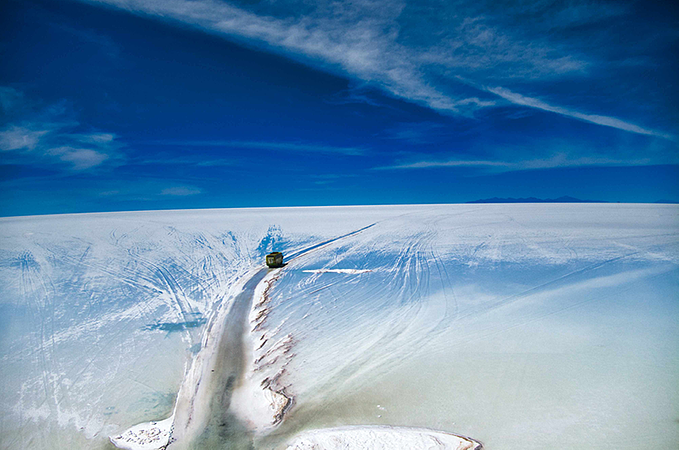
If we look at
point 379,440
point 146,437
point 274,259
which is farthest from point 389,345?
point 274,259

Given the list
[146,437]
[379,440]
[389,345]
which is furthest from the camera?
A: [389,345]

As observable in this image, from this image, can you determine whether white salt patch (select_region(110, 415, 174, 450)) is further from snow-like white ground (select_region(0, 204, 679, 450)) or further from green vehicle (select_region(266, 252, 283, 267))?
green vehicle (select_region(266, 252, 283, 267))

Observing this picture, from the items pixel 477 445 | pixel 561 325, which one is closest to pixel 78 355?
pixel 477 445

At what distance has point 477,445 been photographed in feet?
13.5

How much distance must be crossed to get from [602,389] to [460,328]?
8.89 feet

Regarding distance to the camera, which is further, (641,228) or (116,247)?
(641,228)

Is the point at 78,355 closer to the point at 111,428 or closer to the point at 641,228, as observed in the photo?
the point at 111,428

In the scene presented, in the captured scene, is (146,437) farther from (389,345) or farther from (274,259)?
(274,259)

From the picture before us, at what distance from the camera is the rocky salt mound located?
4.12 metres

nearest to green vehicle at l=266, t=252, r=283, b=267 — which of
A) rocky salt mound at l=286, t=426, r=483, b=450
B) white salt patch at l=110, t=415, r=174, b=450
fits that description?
white salt patch at l=110, t=415, r=174, b=450

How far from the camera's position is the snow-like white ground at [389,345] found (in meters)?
4.68

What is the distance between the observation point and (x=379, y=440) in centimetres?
426

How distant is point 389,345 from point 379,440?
→ 259 cm

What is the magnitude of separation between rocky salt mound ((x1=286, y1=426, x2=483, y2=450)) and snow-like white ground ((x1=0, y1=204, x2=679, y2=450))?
181 millimetres
